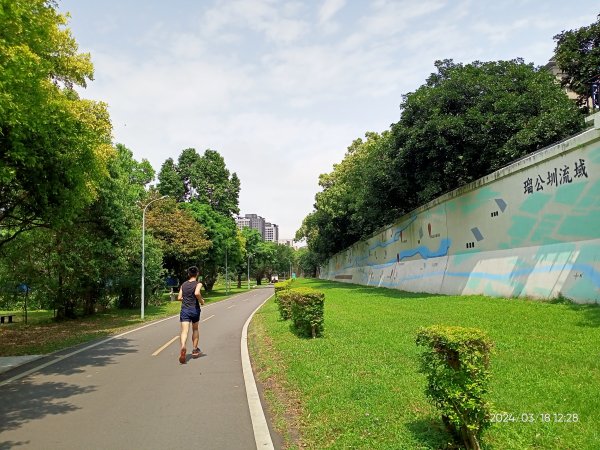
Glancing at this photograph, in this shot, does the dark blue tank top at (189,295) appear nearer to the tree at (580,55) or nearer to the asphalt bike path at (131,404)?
the asphalt bike path at (131,404)

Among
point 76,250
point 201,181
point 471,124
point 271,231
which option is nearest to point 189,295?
point 76,250

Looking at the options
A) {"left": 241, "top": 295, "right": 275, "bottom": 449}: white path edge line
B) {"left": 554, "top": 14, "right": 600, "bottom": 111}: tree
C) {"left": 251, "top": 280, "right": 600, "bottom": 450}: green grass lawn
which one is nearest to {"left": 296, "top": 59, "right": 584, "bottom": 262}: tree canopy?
{"left": 554, "top": 14, "right": 600, "bottom": 111}: tree

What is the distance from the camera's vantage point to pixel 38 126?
9.25 metres

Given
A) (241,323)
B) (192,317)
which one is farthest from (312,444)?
(241,323)

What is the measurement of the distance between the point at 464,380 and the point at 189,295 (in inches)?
286

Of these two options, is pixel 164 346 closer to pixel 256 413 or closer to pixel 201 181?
pixel 256 413

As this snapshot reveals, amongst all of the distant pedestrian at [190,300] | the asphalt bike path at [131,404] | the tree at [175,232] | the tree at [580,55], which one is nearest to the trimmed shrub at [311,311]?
the asphalt bike path at [131,404]

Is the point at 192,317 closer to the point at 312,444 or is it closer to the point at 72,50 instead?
the point at 312,444

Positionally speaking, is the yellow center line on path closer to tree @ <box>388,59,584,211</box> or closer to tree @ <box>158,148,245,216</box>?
tree @ <box>388,59,584,211</box>

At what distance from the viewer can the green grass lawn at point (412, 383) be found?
4.56m

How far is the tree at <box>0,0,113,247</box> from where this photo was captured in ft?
27.0

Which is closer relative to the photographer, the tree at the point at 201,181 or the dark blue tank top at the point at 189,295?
the dark blue tank top at the point at 189,295
